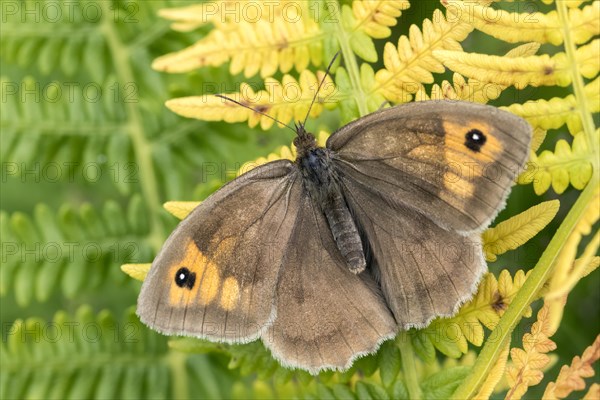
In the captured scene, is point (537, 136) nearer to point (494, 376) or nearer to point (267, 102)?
point (494, 376)

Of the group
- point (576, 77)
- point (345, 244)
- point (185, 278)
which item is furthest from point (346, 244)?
point (576, 77)

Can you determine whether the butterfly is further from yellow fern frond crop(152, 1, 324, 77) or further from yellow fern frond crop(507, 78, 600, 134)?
yellow fern frond crop(152, 1, 324, 77)

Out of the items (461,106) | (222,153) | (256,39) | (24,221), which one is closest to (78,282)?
(24,221)

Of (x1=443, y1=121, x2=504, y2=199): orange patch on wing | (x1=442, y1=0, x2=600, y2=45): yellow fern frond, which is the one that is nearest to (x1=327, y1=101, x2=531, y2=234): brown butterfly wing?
(x1=443, y1=121, x2=504, y2=199): orange patch on wing

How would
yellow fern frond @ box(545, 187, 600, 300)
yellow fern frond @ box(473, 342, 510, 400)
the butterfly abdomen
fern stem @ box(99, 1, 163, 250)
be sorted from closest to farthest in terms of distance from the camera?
1. yellow fern frond @ box(545, 187, 600, 300)
2. yellow fern frond @ box(473, 342, 510, 400)
3. the butterfly abdomen
4. fern stem @ box(99, 1, 163, 250)

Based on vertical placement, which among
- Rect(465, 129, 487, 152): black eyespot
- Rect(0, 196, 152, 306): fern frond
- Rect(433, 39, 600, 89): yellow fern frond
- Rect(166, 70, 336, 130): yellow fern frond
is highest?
Rect(433, 39, 600, 89): yellow fern frond

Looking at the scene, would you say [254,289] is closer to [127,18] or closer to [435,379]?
[435,379]

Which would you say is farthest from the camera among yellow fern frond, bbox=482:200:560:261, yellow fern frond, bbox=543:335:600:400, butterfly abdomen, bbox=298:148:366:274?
butterfly abdomen, bbox=298:148:366:274

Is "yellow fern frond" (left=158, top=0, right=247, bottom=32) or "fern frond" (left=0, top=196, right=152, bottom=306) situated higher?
"yellow fern frond" (left=158, top=0, right=247, bottom=32)
